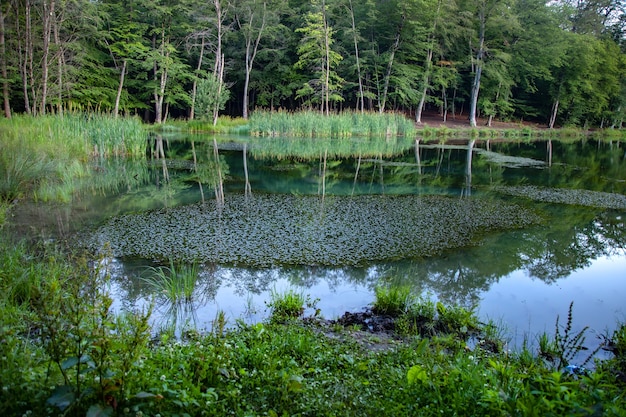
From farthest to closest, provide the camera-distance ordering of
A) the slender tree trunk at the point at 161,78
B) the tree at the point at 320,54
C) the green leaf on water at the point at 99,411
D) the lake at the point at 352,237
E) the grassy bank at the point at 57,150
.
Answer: the tree at the point at 320,54
the slender tree trunk at the point at 161,78
the grassy bank at the point at 57,150
the lake at the point at 352,237
the green leaf on water at the point at 99,411

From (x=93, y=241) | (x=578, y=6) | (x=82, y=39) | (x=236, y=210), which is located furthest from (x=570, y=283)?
(x=578, y=6)

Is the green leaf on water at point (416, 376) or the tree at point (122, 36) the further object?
the tree at point (122, 36)

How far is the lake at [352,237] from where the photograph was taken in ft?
14.8

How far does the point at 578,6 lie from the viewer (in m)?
42.9

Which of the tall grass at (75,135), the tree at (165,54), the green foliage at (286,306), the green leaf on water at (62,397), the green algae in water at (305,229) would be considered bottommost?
the green foliage at (286,306)

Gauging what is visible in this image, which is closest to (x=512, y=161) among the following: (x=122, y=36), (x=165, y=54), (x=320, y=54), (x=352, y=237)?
(x=352, y=237)

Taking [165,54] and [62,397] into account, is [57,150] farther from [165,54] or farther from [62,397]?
[165,54]

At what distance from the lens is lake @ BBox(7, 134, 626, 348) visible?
14.8 ft

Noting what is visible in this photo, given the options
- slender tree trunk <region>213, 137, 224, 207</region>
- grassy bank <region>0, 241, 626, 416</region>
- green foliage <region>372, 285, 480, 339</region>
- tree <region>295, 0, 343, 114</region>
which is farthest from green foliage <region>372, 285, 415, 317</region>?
tree <region>295, 0, 343, 114</region>

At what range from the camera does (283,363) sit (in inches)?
108

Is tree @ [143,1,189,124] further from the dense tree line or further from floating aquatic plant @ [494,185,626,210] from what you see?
floating aquatic plant @ [494,185,626,210]

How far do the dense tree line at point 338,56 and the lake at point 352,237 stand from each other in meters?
17.5

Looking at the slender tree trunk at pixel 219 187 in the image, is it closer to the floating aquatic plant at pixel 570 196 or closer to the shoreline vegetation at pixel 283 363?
the shoreline vegetation at pixel 283 363

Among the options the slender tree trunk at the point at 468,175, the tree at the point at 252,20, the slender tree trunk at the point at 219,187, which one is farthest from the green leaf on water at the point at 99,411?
the tree at the point at 252,20
